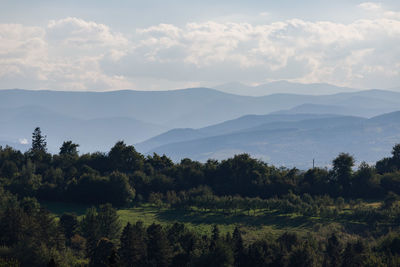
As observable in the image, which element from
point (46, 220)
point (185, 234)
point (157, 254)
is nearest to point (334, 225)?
point (185, 234)

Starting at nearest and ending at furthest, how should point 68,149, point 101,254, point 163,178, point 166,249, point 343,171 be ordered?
point 101,254, point 166,249, point 343,171, point 163,178, point 68,149

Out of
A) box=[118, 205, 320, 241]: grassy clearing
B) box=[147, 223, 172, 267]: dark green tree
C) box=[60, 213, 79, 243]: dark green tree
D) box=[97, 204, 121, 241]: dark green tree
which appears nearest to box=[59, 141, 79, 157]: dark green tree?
box=[118, 205, 320, 241]: grassy clearing

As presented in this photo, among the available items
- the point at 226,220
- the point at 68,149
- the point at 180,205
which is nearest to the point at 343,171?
the point at 226,220

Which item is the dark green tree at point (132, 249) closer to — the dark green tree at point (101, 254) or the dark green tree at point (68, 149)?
the dark green tree at point (101, 254)

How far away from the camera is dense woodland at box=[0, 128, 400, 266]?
63.7 meters

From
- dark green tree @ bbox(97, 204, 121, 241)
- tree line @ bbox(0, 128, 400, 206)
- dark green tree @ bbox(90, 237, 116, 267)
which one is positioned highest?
tree line @ bbox(0, 128, 400, 206)

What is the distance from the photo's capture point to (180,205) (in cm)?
10594

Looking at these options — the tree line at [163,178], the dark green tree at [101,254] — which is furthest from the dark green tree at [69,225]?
the tree line at [163,178]

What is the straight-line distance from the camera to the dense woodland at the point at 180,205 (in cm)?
6369

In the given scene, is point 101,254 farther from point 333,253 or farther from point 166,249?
point 333,253

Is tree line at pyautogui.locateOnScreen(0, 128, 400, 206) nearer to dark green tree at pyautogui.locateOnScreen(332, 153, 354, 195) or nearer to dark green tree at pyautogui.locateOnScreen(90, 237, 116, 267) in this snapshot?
dark green tree at pyautogui.locateOnScreen(332, 153, 354, 195)

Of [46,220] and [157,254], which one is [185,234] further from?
[46,220]

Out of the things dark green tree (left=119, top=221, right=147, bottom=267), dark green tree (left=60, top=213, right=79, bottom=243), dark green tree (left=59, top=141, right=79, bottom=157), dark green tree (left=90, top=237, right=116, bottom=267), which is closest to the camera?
dark green tree (left=90, top=237, right=116, bottom=267)

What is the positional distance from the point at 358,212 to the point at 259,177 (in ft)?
102
